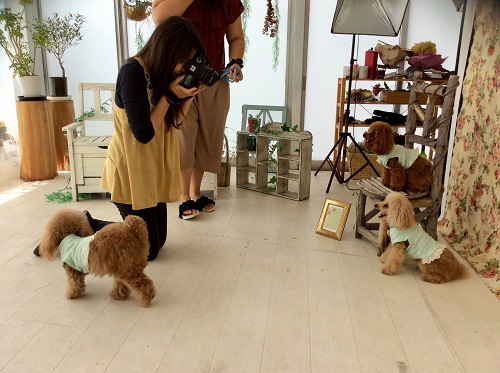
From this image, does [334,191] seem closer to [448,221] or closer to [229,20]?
[448,221]

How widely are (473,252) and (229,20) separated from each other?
186 centimetres

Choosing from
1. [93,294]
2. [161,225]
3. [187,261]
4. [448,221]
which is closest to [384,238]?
[448,221]

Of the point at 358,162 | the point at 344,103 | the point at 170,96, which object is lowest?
the point at 358,162

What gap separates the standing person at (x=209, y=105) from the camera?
2.57 metres

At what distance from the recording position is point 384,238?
2.15 m

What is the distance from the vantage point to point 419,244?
1.95 meters

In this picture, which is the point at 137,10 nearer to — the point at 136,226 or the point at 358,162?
the point at 358,162

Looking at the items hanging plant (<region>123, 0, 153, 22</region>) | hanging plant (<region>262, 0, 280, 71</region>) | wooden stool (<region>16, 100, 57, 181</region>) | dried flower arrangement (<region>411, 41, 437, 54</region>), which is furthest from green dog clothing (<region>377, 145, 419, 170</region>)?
wooden stool (<region>16, 100, 57, 181</region>)

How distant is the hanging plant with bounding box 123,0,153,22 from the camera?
356cm

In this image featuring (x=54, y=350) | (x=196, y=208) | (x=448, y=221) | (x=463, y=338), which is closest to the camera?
(x=54, y=350)

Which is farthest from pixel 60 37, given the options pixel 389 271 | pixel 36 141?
pixel 389 271

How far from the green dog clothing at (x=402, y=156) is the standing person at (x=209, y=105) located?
37.0 inches

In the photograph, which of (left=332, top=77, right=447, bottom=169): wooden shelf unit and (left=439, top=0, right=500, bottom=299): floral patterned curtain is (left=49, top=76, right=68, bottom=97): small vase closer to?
(left=332, top=77, right=447, bottom=169): wooden shelf unit

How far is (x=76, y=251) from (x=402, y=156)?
1.59 meters
